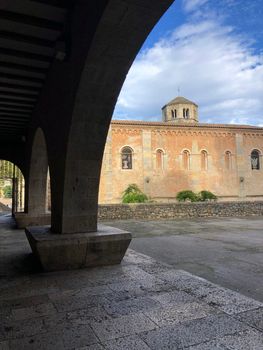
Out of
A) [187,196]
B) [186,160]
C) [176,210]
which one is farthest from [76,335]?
[186,160]

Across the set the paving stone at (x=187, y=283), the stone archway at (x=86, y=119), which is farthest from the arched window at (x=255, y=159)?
the paving stone at (x=187, y=283)

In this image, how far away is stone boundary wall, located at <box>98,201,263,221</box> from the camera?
14742 mm

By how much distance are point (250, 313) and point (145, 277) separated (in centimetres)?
127

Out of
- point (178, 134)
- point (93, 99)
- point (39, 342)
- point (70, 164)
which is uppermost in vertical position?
point (178, 134)

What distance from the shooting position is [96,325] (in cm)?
207

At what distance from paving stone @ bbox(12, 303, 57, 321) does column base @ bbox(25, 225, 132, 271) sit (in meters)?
1.08

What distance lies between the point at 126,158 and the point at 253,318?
21.6 m

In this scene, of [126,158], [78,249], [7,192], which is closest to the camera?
[78,249]

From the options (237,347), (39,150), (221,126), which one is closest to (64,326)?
(237,347)

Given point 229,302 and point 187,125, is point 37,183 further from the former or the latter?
point 187,125

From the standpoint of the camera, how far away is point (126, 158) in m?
23.5

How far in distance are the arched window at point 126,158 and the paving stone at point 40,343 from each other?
70.3 ft

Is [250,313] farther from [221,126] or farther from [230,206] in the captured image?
[221,126]

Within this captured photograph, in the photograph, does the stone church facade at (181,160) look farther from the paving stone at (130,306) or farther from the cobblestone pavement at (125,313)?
the paving stone at (130,306)
